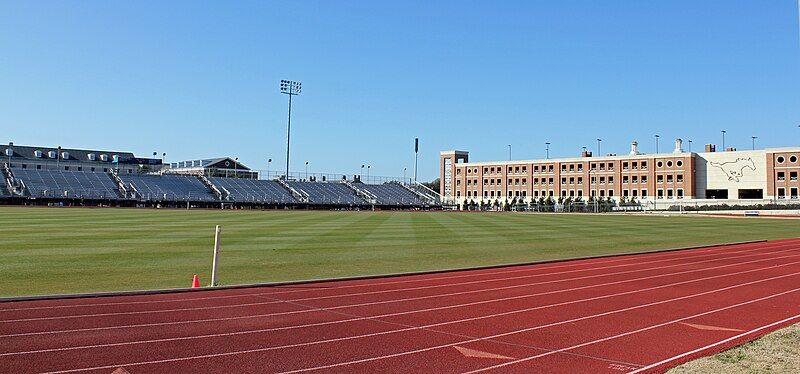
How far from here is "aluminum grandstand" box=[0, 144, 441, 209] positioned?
73750 millimetres

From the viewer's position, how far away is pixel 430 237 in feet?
94.4

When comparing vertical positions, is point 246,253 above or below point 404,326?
above

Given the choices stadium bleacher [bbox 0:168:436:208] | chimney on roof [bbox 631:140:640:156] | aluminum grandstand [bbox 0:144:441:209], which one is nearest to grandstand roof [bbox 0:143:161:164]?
aluminum grandstand [bbox 0:144:441:209]

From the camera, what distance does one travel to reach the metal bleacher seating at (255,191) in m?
88.1

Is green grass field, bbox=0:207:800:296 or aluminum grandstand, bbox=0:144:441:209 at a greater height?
aluminum grandstand, bbox=0:144:441:209

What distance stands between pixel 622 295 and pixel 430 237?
1608 cm

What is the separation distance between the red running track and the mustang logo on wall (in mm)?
84719

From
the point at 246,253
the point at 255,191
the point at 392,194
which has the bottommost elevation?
the point at 246,253

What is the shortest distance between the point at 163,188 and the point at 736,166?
79480 mm

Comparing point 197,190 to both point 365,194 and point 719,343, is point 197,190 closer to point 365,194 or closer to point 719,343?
point 365,194

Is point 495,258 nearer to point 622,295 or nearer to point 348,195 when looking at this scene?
→ point 622,295

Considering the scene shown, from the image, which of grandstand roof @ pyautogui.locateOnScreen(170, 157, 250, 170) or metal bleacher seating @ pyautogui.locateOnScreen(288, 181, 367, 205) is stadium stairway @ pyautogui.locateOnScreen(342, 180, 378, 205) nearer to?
metal bleacher seating @ pyautogui.locateOnScreen(288, 181, 367, 205)

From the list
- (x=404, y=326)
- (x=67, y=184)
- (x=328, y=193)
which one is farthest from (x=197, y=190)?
(x=404, y=326)

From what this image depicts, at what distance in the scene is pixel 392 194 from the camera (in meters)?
108
